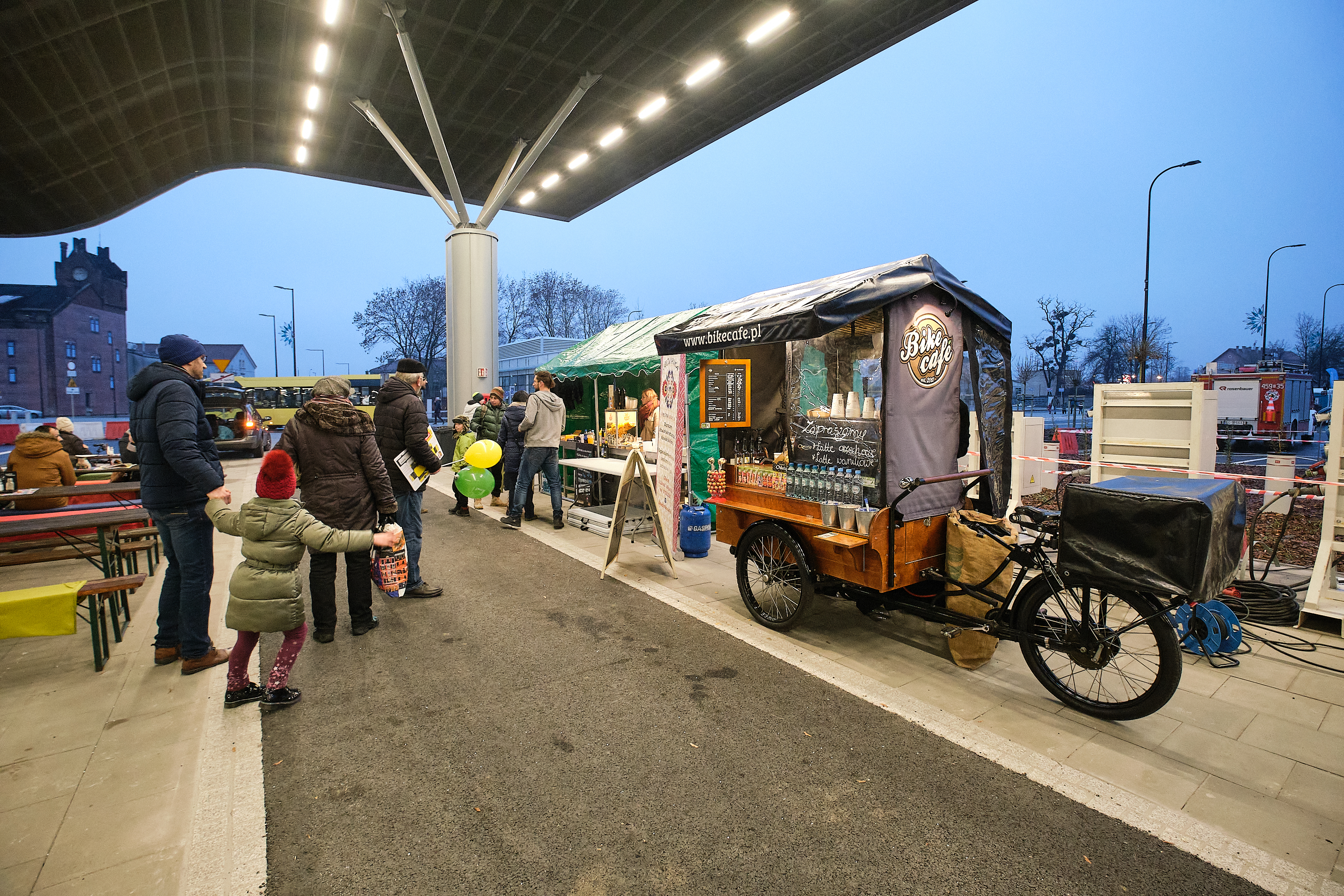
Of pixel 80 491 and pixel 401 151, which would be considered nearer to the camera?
pixel 80 491

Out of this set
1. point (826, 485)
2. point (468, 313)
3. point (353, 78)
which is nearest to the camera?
point (826, 485)

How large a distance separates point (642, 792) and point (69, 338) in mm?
57479

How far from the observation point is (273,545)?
10.6 feet

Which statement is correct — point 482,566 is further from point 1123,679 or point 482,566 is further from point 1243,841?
point 1243,841

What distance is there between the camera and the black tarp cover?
2.83 m

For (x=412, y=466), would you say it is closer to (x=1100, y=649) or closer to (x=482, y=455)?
(x=482, y=455)

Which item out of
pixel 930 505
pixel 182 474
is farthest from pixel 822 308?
pixel 182 474

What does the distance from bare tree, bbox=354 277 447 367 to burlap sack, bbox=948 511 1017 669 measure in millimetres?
37814

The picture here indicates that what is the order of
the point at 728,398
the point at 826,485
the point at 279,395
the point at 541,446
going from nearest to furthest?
1. the point at 826,485
2. the point at 728,398
3. the point at 541,446
4. the point at 279,395

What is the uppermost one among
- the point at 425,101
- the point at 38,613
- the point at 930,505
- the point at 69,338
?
the point at 425,101

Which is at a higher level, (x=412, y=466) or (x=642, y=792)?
(x=412, y=466)

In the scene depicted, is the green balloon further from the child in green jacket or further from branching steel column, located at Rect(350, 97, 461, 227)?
branching steel column, located at Rect(350, 97, 461, 227)

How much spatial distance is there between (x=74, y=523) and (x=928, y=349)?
243 inches

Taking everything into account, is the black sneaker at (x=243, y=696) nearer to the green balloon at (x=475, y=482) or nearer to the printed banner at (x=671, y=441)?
the green balloon at (x=475, y=482)
